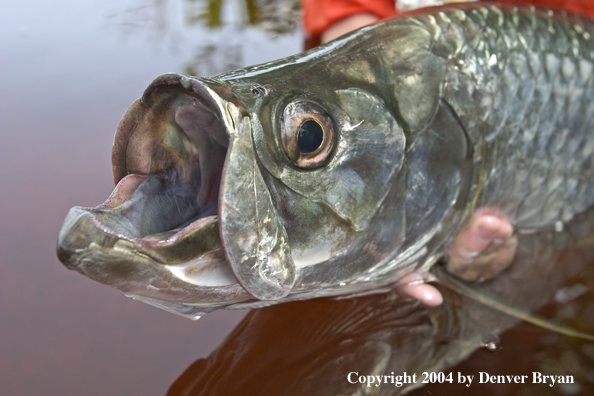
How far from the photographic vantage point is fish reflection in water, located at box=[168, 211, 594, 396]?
94 cm

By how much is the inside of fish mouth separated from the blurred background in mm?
326

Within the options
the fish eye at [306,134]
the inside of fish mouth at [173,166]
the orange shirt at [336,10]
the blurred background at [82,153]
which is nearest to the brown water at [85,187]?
the blurred background at [82,153]

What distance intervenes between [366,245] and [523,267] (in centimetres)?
62

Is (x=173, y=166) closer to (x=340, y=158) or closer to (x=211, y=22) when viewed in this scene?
(x=340, y=158)

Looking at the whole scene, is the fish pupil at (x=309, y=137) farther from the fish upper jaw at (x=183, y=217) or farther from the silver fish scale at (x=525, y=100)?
the silver fish scale at (x=525, y=100)

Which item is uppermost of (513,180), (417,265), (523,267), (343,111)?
(343,111)

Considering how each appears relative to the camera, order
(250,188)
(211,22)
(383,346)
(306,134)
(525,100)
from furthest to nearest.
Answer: (211,22) < (525,100) < (383,346) < (306,134) < (250,188)

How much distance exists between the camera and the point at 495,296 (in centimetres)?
124

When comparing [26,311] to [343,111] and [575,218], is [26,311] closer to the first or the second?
[343,111]

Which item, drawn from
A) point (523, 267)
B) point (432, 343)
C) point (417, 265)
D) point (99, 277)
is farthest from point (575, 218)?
point (99, 277)

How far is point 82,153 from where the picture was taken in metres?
1.54

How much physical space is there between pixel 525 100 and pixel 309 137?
700 millimetres

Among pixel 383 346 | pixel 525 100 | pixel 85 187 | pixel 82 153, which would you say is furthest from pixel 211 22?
pixel 383 346

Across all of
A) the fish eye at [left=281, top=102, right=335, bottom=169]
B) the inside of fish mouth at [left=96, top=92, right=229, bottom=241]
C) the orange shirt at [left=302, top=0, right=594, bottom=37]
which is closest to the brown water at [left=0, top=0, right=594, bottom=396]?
the orange shirt at [left=302, top=0, right=594, bottom=37]
